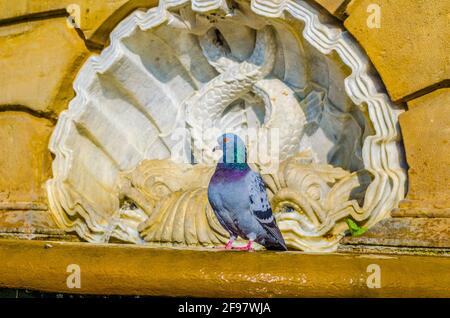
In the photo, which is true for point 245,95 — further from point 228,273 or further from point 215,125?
point 228,273

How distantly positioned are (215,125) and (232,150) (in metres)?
1.25

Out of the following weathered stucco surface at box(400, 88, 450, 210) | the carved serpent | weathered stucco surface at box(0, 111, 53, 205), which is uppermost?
weathered stucco surface at box(400, 88, 450, 210)

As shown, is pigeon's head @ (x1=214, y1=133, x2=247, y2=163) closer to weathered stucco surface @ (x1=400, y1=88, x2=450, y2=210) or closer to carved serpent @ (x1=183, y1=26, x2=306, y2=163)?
weathered stucco surface @ (x1=400, y1=88, x2=450, y2=210)

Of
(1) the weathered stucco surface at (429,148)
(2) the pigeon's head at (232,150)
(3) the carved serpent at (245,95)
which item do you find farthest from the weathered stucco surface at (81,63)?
(2) the pigeon's head at (232,150)

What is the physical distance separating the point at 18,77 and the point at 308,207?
1.96 meters

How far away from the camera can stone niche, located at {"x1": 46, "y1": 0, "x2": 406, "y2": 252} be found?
13.6ft

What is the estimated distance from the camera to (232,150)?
3.76 m

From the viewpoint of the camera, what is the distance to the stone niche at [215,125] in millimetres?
4137

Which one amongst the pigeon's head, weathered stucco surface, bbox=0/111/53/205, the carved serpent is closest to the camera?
the pigeon's head

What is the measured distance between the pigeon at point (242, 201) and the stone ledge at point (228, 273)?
1.48ft

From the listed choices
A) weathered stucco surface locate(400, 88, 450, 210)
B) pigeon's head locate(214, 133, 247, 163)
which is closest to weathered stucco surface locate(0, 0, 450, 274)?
weathered stucco surface locate(400, 88, 450, 210)

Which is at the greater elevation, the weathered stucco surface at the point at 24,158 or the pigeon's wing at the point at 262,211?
the pigeon's wing at the point at 262,211

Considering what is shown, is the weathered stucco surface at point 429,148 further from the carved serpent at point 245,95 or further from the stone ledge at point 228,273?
the carved serpent at point 245,95

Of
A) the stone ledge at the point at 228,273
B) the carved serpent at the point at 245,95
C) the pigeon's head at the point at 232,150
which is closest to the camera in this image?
the stone ledge at the point at 228,273
